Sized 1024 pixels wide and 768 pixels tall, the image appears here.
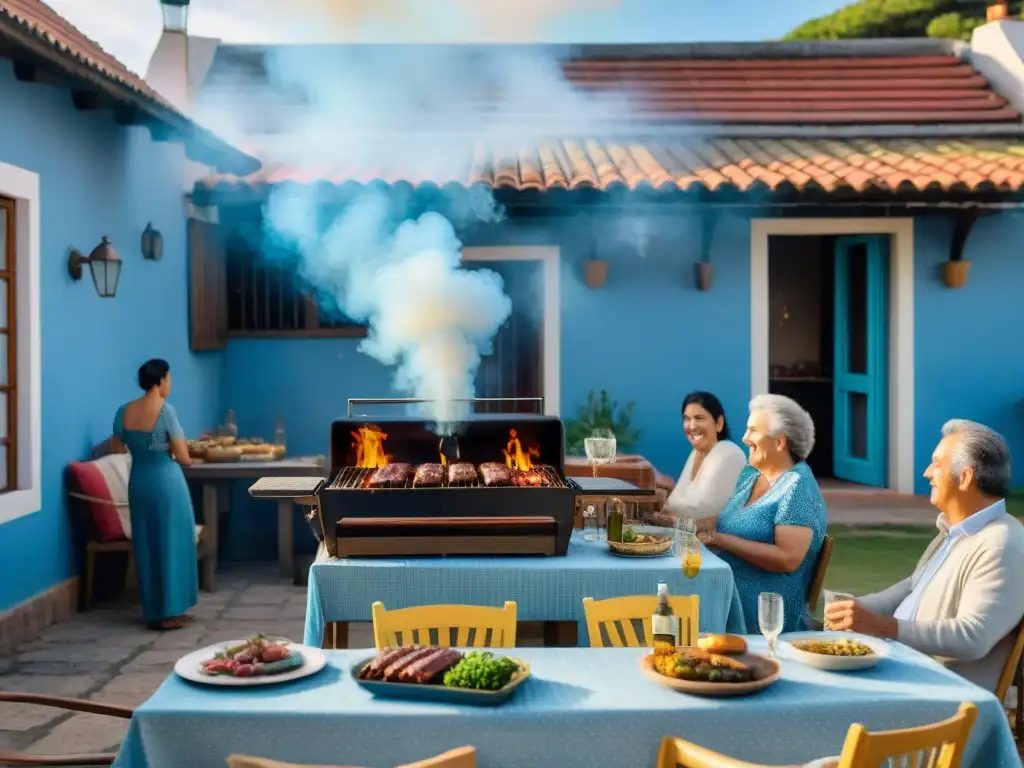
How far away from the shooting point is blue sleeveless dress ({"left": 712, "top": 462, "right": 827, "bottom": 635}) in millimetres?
4605

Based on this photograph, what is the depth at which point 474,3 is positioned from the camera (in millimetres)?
12445

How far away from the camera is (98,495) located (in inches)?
290

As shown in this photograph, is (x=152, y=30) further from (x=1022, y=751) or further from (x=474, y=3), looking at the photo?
(x=1022, y=751)

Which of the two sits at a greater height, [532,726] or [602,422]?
[602,422]

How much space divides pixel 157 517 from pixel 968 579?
500 centimetres

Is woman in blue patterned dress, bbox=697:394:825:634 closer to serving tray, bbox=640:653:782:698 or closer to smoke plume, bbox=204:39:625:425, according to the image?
serving tray, bbox=640:653:782:698

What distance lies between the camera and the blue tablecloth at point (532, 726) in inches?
114

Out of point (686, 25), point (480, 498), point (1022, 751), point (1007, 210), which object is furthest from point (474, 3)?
point (1022, 751)

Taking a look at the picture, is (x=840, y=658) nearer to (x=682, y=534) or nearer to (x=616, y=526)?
(x=682, y=534)

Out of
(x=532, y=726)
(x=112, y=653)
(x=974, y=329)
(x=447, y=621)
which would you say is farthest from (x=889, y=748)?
(x=974, y=329)

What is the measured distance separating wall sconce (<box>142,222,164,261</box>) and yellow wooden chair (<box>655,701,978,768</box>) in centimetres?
675

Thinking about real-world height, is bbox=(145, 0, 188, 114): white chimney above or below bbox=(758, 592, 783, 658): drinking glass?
above

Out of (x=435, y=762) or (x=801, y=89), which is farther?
(x=801, y=89)

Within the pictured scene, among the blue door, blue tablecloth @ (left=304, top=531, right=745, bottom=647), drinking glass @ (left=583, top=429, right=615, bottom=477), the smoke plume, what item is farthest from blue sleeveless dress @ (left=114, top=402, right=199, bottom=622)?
the blue door
